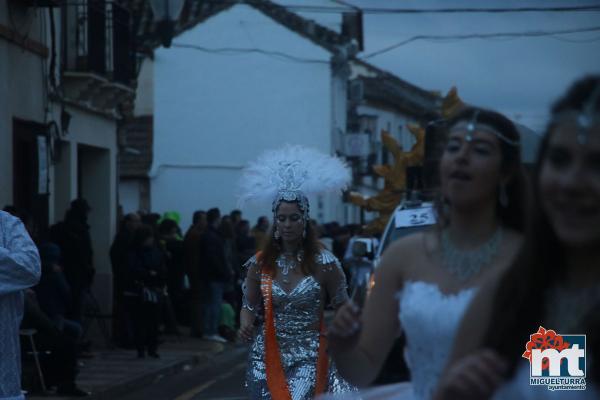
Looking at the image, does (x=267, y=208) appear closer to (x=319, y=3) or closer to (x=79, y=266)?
(x=79, y=266)

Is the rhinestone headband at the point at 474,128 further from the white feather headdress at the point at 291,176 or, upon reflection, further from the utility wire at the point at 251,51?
the utility wire at the point at 251,51

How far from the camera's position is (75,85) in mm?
18969

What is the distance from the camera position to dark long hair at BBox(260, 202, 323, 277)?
25.5 feet

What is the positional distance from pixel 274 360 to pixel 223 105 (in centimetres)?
3464

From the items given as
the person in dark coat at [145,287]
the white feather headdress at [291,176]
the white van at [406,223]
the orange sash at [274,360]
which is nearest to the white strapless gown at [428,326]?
the orange sash at [274,360]

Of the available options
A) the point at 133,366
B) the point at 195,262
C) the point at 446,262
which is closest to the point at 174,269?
the point at 195,262

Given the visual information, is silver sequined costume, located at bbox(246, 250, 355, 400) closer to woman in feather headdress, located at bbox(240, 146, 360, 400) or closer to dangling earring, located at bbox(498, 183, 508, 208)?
woman in feather headdress, located at bbox(240, 146, 360, 400)

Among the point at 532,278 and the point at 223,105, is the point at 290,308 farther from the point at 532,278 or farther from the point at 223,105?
the point at 223,105

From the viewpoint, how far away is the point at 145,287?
16875 millimetres

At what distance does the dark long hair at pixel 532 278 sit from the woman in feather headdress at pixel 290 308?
4.92 m

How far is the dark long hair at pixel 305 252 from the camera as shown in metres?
7.76

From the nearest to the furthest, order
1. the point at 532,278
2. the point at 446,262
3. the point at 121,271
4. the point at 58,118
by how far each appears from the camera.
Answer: the point at 532,278 < the point at 446,262 < the point at 121,271 < the point at 58,118

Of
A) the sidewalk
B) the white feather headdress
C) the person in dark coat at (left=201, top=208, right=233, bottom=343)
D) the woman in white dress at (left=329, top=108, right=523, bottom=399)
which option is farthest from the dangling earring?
the person in dark coat at (left=201, top=208, right=233, bottom=343)

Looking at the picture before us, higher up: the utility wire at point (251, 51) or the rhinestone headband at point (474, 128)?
the utility wire at point (251, 51)
